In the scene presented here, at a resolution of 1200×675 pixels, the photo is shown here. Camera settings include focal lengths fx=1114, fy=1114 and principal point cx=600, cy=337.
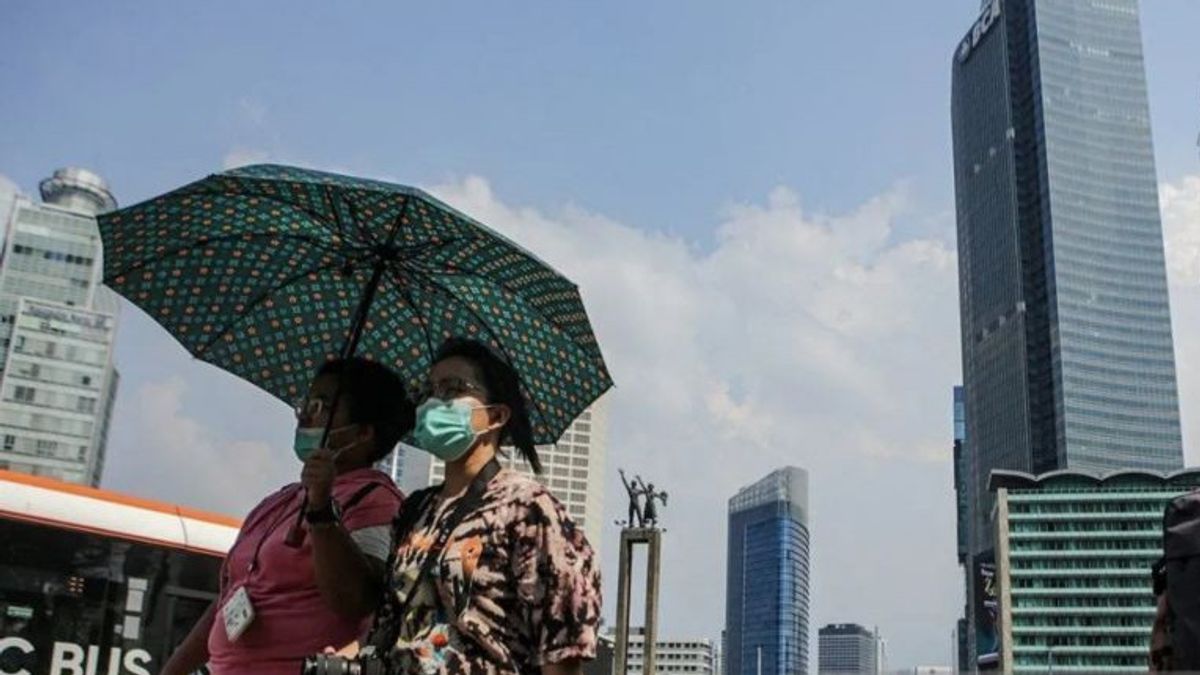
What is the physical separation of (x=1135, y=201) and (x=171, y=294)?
14448cm

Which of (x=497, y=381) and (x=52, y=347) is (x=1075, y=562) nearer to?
(x=52, y=347)

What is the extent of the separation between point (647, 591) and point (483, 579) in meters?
17.3

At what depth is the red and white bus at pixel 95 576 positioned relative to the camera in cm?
586

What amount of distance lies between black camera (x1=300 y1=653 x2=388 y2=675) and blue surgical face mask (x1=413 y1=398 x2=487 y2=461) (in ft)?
1.82

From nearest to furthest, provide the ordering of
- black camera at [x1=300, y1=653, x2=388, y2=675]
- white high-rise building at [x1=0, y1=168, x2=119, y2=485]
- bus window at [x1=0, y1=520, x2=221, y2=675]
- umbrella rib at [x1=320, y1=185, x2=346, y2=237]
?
black camera at [x1=300, y1=653, x2=388, y2=675] < umbrella rib at [x1=320, y1=185, x2=346, y2=237] < bus window at [x1=0, y1=520, x2=221, y2=675] < white high-rise building at [x1=0, y1=168, x2=119, y2=485]

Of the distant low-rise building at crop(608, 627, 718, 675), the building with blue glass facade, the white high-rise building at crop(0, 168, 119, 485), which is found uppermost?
the building with blue glass facade

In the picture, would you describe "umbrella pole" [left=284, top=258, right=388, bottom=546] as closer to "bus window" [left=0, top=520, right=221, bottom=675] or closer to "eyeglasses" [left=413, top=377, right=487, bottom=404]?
"eyeglasses" [left=413, top=377, right=487, bottom=404]

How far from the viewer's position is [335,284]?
3.90m

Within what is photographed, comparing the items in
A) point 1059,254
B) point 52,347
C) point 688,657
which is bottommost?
point 688,657

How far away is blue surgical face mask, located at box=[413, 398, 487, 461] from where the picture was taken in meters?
2.84

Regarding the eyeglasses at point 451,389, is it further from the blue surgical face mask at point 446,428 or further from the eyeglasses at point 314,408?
the eyeglasses at point 314,408

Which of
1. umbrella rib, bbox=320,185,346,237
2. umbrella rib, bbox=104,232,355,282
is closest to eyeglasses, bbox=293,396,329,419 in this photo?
umbrella rib, bbox=320,185,346,237

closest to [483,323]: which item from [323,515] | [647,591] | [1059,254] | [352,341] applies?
[352,341]

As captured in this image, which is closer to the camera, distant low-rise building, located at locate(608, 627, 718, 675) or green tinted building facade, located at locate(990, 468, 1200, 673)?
green tinted building facade, located at locate(990, 468, 1200, 673)
